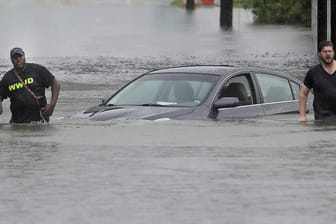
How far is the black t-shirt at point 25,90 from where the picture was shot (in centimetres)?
1467

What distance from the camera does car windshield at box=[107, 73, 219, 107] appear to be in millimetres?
15039

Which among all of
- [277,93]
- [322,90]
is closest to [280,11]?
[277,93]

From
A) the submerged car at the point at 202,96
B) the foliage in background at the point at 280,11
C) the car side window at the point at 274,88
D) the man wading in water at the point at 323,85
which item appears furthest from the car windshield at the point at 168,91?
the foliage in background at the point at 280,11

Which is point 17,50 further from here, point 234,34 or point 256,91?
point 234,34

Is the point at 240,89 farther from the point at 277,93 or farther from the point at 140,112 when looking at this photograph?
the point at 140,112

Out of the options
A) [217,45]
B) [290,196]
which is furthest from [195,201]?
Answer: [217,45]

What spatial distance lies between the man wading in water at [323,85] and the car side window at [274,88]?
51.3 inches

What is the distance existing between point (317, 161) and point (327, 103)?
128 inches

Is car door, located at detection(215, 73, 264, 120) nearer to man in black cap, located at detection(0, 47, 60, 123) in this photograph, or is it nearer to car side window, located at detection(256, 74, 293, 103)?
car side window, located at detection(256, 74, 293, 103)

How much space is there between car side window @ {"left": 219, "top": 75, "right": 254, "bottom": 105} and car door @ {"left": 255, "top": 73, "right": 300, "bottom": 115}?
0.17m

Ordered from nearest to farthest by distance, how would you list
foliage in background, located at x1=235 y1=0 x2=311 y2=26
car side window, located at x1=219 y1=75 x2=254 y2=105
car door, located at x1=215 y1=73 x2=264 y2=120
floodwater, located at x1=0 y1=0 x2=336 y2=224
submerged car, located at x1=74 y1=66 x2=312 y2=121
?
1. floodwater, located at x1=0 y1=0 x2=336 y2=224
2. submerged car, located at x1=74 y1=66 x2=312 y2=121
3. car door, located at x1=215 y1=73 x2=264 y2=120
4. car side window, located at x1=219 y1=75 x2=254 y2=105
5. foliage in background, located at x1=235 y1=0 x2=311 y2=26

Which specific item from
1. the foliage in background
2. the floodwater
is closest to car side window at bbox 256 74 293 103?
the floodwater

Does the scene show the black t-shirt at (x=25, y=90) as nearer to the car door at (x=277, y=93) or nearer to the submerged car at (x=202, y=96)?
the submerged car at (x=202, y=96)

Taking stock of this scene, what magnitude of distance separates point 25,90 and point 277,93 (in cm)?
341
